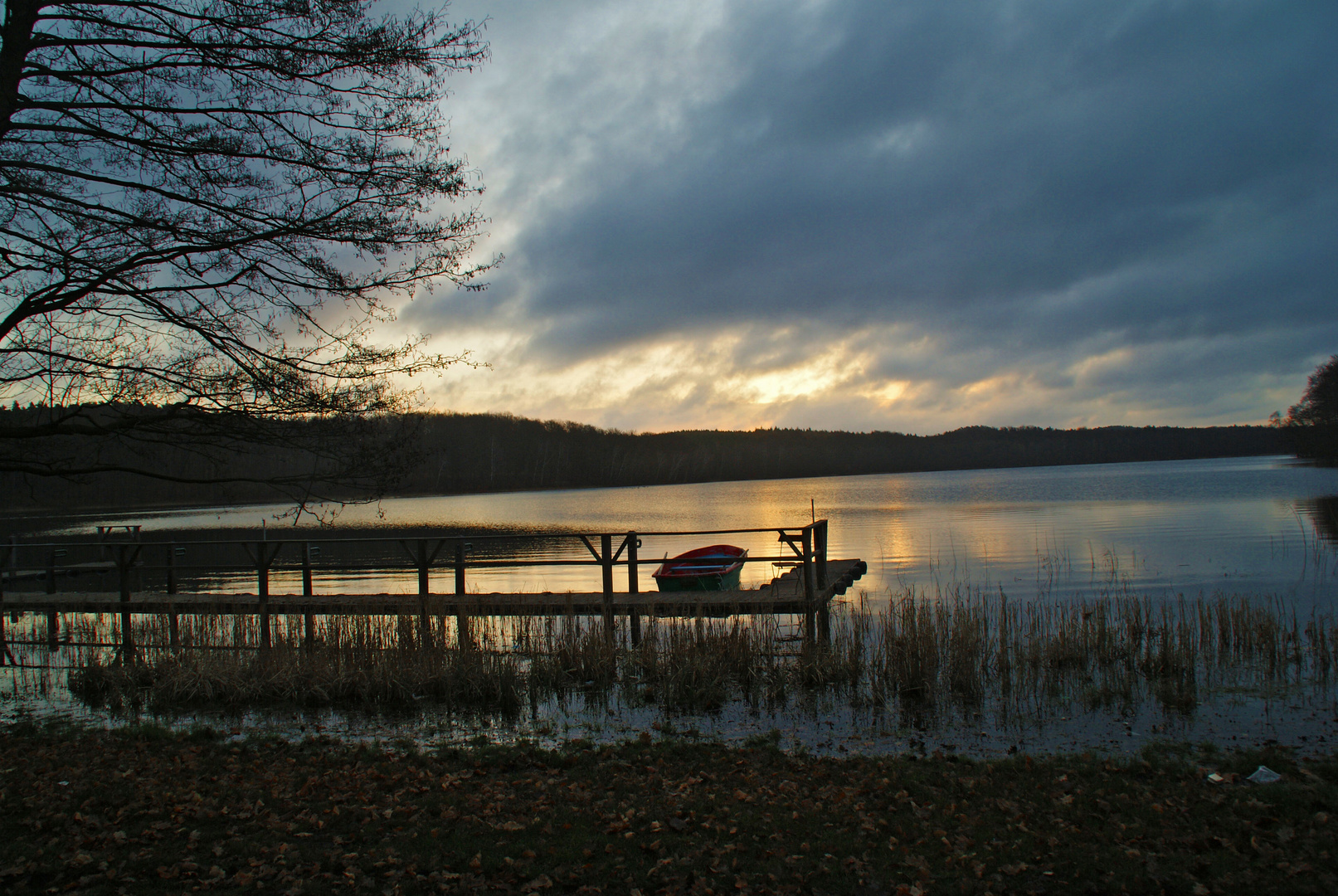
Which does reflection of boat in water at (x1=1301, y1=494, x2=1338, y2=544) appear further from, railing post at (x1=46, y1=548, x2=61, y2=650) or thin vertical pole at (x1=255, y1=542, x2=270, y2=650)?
railing post at (x1=46, y1=548, x2=61, y2=650)

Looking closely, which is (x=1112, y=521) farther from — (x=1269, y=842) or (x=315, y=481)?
(x=315, y=481)

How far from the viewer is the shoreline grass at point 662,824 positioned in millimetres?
4359

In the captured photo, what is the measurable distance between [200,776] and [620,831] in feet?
11.8

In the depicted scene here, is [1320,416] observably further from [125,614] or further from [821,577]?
[125,614]

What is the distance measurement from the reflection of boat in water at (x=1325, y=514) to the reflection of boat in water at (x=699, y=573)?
2012 centimetres

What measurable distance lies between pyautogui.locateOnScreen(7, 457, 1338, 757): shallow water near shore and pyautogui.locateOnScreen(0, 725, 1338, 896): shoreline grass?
1.11m

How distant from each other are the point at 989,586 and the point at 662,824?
16831mm

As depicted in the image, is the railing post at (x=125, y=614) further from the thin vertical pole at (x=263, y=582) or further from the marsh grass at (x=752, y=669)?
the thin vertical pole at (x=263, y=582)

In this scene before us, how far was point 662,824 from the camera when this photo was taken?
5215mm

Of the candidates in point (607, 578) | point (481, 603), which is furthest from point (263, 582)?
point (607, 578)

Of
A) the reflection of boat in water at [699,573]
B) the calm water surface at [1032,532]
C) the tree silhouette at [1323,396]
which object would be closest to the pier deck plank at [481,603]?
the reflection of boat in water at [699,573]

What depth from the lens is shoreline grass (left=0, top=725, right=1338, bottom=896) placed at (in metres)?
4.36

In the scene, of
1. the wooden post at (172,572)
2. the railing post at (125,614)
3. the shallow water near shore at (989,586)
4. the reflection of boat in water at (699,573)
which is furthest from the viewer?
the reflection of boat in water at (699,573)

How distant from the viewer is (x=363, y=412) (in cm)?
616
